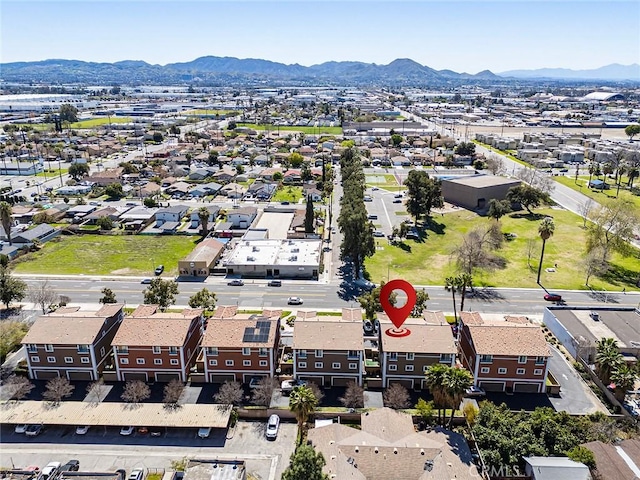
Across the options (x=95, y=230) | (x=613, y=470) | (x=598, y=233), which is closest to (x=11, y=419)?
(x=613, y=470)

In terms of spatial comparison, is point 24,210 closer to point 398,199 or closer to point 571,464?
point 398,199

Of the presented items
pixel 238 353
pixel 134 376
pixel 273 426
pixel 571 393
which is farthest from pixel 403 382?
pixel 134 376

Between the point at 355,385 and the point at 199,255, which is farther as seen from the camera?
the point at 199,255

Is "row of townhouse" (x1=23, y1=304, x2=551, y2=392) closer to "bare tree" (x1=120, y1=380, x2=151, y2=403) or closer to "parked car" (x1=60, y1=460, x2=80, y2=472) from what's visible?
"bare tree" (x1=120, y1=380, x2=151, y2=403)

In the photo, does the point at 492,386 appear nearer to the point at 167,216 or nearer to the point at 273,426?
the point at 273,426

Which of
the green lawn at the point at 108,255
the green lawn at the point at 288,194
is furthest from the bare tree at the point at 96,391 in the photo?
the green lawn at the point at 288,194

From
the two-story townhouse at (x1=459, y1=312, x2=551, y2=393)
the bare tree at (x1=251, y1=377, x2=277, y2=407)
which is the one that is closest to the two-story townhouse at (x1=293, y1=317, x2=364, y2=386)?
the bare tree at (x1=251, y1=377, x2=277, y2=407)
